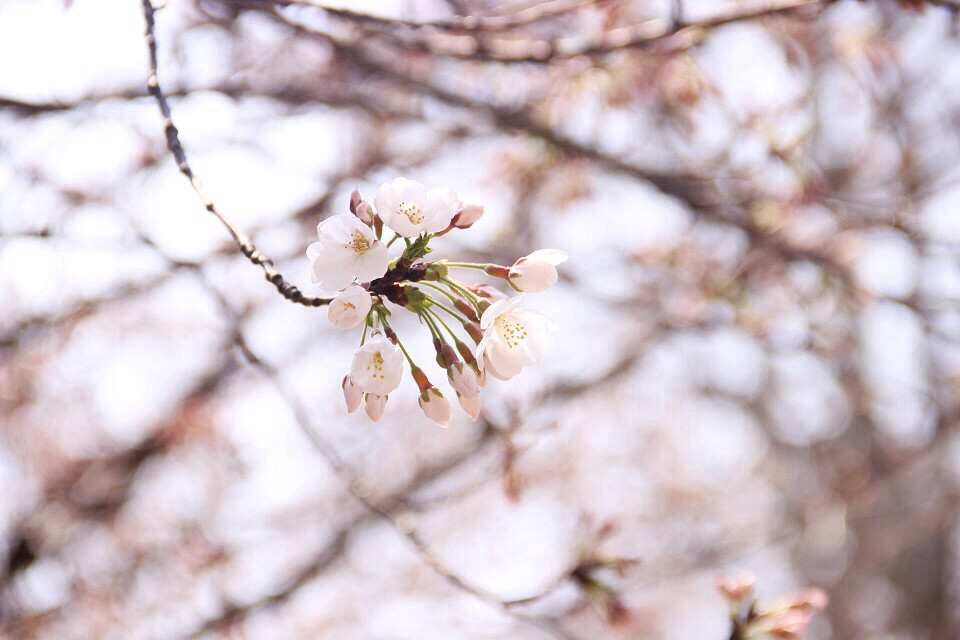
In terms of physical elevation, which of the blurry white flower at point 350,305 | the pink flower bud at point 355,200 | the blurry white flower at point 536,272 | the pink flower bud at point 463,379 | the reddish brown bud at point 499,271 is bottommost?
the pink flower bud at point 463,379

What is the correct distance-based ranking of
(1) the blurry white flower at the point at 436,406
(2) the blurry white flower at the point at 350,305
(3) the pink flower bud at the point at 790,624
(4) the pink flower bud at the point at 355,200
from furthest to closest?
1. (3) the pink flower bud at the point at 790,624
2. (1) the blurry white flower at the point at 436,406
3. (4) the pink flower bud at the point at 355,200
4. (2) the blurry white flower at the point at 350,305

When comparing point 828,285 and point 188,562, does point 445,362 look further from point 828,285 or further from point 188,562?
point 188,562

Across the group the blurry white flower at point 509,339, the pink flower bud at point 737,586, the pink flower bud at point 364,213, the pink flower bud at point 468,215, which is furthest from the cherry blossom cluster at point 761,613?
the pink flower bud at point 364,213

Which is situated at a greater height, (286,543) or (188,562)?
(188,562)

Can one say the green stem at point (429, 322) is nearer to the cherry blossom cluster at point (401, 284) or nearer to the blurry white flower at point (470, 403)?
the cherry blossom cluster at point (401, 284)

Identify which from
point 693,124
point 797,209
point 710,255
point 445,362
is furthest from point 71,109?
point 710,255

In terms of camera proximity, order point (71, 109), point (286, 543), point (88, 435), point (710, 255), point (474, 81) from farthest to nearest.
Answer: point (286, 543) → point (88, 435) → point (710, 255) → point (474, 81) → point (71, 109)
